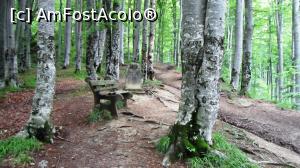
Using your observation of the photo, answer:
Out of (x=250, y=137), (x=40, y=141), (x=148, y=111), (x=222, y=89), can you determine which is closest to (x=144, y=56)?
(x=222, y=89)

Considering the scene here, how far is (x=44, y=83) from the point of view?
263 inches

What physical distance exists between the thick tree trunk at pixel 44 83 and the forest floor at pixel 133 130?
0.40m

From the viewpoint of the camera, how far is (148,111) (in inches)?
362

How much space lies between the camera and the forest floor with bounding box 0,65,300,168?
6.04 meters

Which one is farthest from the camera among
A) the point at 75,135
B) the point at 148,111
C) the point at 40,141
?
the point at 148,111

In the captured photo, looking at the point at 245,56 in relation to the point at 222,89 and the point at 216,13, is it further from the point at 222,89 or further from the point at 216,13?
the point at 216,13

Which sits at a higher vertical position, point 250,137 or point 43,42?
point 43,42

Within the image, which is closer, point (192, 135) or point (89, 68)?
point (192, 135)

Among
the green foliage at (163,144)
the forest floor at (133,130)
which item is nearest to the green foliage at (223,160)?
the forest floor at (133,130)

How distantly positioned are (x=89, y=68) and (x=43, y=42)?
578 cm

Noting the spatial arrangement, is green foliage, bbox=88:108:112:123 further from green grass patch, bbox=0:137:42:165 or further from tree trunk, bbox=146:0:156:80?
tree trunk, bbox=146:0:156:80

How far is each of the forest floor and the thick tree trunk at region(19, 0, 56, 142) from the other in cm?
40

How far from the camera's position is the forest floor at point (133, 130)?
6043mm

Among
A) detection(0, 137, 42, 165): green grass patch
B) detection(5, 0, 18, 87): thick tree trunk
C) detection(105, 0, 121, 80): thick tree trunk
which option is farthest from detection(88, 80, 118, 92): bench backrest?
detection(5, 0, 18, 87): thick tree trunk
